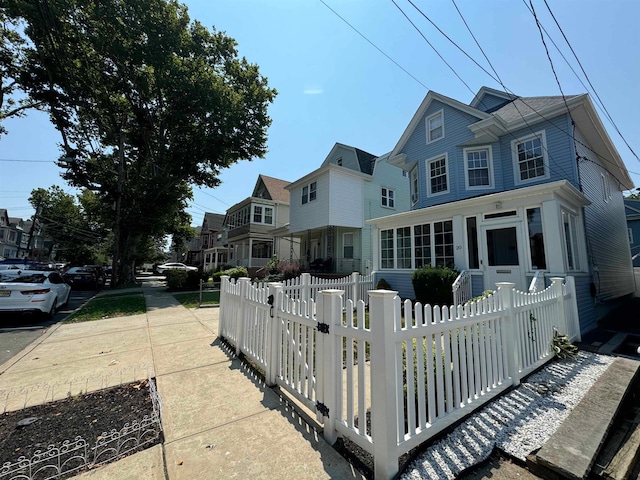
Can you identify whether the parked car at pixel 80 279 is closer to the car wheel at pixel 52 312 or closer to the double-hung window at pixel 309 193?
the car wheel at pixel 52 312

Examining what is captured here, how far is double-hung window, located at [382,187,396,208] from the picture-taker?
60.3 feet

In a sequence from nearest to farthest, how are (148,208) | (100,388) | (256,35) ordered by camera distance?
1. (100,388)
2. (256,35)
3. (148,208)

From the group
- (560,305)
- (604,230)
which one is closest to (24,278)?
(560,305)

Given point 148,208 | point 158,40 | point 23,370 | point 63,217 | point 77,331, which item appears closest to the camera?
point 23,370

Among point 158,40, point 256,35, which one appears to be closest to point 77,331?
point 256,35

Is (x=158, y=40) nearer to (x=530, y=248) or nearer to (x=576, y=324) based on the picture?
(x=530, y=248)

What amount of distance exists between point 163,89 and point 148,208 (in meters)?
8.31

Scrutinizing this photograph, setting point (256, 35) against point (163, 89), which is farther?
point (163, 89)

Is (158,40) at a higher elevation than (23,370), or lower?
higher

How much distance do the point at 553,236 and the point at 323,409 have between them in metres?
7.73

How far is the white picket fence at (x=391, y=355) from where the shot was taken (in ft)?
6.99

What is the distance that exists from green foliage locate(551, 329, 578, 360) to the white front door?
347cm

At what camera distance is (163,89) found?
1631cm

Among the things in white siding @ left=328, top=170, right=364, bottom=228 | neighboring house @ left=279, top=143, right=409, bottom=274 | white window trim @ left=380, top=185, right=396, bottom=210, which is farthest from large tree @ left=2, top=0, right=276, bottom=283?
white window trim @ left=380, top=185, right=396, bottom=210
